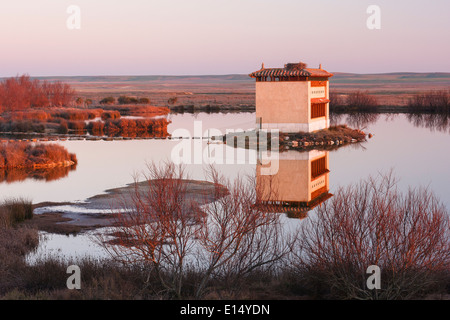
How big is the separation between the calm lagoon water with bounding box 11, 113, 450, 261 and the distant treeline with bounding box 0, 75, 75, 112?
1896 cm

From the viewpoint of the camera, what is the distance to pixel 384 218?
9523 mm

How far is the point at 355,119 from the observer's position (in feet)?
172

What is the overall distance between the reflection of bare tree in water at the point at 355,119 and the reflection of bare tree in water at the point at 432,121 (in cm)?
329

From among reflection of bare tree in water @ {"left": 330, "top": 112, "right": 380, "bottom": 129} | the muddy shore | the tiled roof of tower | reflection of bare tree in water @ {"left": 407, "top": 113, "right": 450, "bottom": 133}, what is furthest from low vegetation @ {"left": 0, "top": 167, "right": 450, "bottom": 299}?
reflection of bare tree in water @ {"left": 330, "top": 112, "right": 380, "bottom": 129}

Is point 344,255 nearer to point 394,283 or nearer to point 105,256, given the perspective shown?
point 394,283

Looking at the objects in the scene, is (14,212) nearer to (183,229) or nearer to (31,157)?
(183,229)

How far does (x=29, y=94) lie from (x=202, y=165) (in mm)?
39259

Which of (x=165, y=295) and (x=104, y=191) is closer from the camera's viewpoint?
(x=165, y=295)

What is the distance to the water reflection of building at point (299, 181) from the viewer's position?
645 inches

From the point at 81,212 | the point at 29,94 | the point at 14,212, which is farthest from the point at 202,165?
the point at 29,94

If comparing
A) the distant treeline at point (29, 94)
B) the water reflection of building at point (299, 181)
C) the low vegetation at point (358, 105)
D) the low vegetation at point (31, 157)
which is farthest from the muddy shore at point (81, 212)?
the low vegetation at point (358, 105)

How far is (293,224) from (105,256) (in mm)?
4549

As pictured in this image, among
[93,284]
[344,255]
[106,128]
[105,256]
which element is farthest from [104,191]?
[106,128]

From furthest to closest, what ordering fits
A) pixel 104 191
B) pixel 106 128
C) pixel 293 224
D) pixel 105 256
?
1. pixel 106 128
2. pixel 104 191
3. pixel 293 224
4. pixel 105 256
